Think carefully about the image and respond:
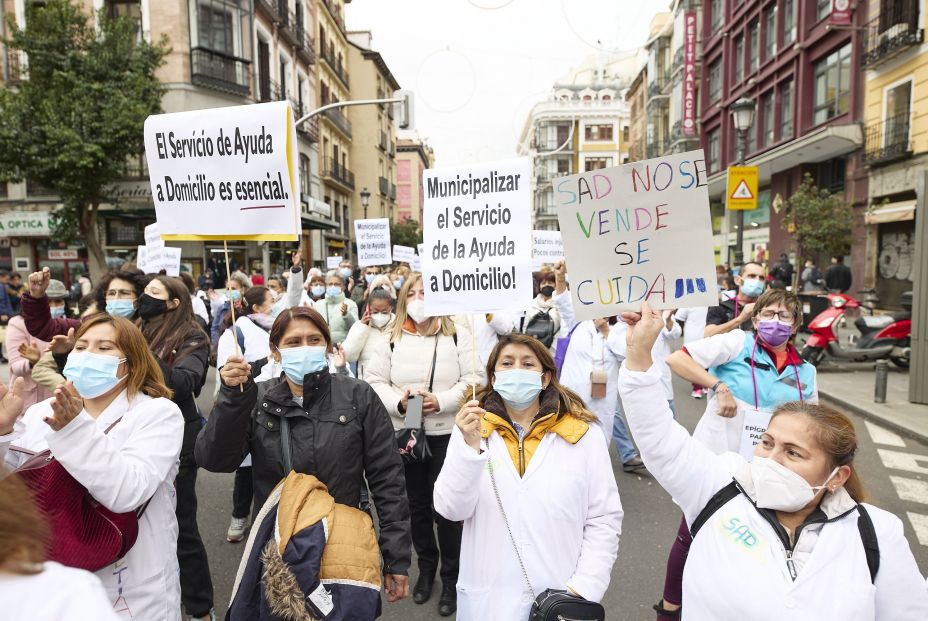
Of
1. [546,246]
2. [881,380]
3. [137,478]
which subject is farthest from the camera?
[546,246]

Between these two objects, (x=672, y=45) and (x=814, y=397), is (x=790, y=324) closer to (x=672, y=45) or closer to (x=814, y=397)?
(x=814, y=397)

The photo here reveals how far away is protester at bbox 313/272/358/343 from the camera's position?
23.5 ft

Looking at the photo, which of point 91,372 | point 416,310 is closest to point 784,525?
point 416,310

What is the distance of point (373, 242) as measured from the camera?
10695 mm

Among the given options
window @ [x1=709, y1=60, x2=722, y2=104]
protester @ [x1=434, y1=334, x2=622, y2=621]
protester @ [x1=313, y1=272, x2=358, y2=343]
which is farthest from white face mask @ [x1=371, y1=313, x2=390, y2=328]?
window @ [x1=709, y1=60, x2=722, y2=104]

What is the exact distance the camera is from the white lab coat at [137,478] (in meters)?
1.96

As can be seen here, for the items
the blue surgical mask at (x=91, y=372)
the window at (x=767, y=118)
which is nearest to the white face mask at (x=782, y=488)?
the blue surgical mask at (x=91, y=372)

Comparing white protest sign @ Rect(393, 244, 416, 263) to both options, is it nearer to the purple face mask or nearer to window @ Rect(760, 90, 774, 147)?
the purple face mask

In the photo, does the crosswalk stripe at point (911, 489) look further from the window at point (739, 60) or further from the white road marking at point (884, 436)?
the window at point (739, 60)

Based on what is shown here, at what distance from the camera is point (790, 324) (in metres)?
3.24

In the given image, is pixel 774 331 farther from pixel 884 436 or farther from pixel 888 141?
pixel 888 141

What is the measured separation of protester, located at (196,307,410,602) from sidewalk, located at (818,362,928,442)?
22.4 ft

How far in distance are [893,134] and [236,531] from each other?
2084 centimetres

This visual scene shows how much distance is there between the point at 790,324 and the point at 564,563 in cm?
192
